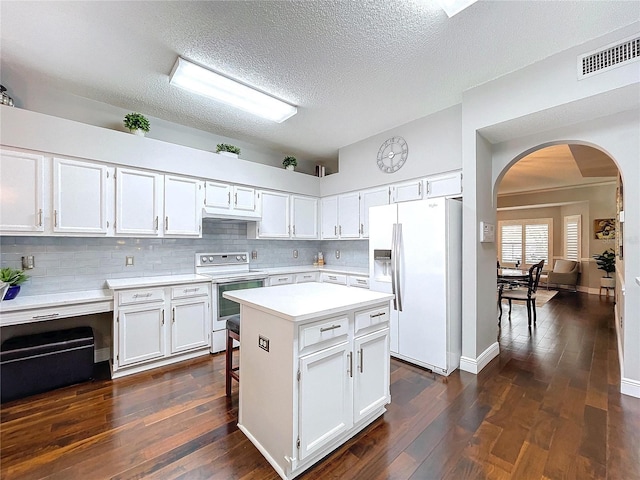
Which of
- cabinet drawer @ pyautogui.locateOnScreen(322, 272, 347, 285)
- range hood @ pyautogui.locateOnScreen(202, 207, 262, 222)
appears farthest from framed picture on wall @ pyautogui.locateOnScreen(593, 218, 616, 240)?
range hood @ pyautogui.locateOnScreen(202, 207, 262, 222)

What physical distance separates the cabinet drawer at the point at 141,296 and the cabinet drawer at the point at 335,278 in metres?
2.34

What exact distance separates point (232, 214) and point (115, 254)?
140 centimetres

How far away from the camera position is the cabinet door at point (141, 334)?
2.75 metres

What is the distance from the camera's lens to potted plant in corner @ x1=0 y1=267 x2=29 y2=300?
244 cm

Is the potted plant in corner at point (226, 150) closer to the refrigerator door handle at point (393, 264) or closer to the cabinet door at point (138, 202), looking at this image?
the cabinet door at point (138, 202)

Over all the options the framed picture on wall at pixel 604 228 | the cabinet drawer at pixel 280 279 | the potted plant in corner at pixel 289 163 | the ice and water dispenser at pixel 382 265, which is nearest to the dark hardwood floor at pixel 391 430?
the ice and water dispenser at pixel 382 265

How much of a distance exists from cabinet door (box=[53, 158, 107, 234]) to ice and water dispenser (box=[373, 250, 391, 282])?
2981 mm

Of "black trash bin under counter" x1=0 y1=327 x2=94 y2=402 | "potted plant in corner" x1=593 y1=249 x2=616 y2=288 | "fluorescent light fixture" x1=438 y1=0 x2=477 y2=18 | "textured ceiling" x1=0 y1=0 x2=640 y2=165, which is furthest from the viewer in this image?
"potted plant in corner" x1=593 y1=249 x2=616 y2=288

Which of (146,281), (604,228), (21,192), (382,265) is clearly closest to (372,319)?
(382,265)

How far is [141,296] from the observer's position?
287 centimetres

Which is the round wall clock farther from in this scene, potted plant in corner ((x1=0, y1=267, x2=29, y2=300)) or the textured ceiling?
potted plant in corner ((x1=0, y1=267, x2=29, y2=300))

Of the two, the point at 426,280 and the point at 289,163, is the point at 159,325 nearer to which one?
the point at 426,280

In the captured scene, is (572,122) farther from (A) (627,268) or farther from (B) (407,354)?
(B) (407,354)

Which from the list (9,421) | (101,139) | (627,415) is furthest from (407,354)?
(101,139)
